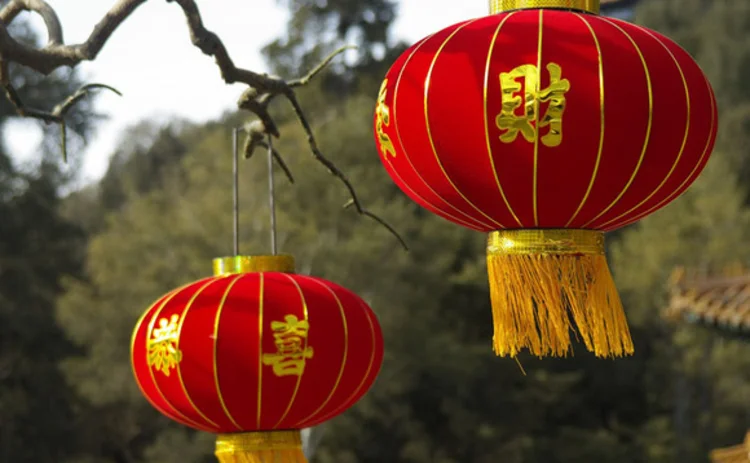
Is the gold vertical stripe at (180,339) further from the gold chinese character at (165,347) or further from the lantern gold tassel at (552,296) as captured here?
the lantern gold tassel at (552,296)

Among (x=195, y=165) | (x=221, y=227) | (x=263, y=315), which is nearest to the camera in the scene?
(x=263, y=315)

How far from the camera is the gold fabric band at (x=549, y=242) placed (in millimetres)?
2043

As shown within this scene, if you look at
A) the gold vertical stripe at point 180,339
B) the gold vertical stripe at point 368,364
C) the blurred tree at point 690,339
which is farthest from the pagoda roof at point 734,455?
the blurred tree at point 690,339

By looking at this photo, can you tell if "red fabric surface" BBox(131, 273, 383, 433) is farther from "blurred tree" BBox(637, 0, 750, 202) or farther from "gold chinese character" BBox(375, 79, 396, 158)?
"blurred tree" BBox(637, 0, 750, 202)

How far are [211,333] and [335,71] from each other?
38.4 feet

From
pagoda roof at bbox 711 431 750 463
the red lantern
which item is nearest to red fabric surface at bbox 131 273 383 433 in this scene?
the red lantern

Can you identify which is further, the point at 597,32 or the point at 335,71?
the point at 335,71

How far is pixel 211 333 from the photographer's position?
98.6 inches

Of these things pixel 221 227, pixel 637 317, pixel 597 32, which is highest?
pixel 597 32

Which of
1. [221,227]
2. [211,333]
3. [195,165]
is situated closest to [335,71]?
[195,165]

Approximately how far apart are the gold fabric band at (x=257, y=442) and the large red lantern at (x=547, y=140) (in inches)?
23.4

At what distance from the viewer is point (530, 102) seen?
190 centimetres

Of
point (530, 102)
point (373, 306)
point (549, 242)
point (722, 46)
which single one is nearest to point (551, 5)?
point (530, 102)

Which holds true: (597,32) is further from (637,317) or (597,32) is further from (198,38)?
(637,317)
